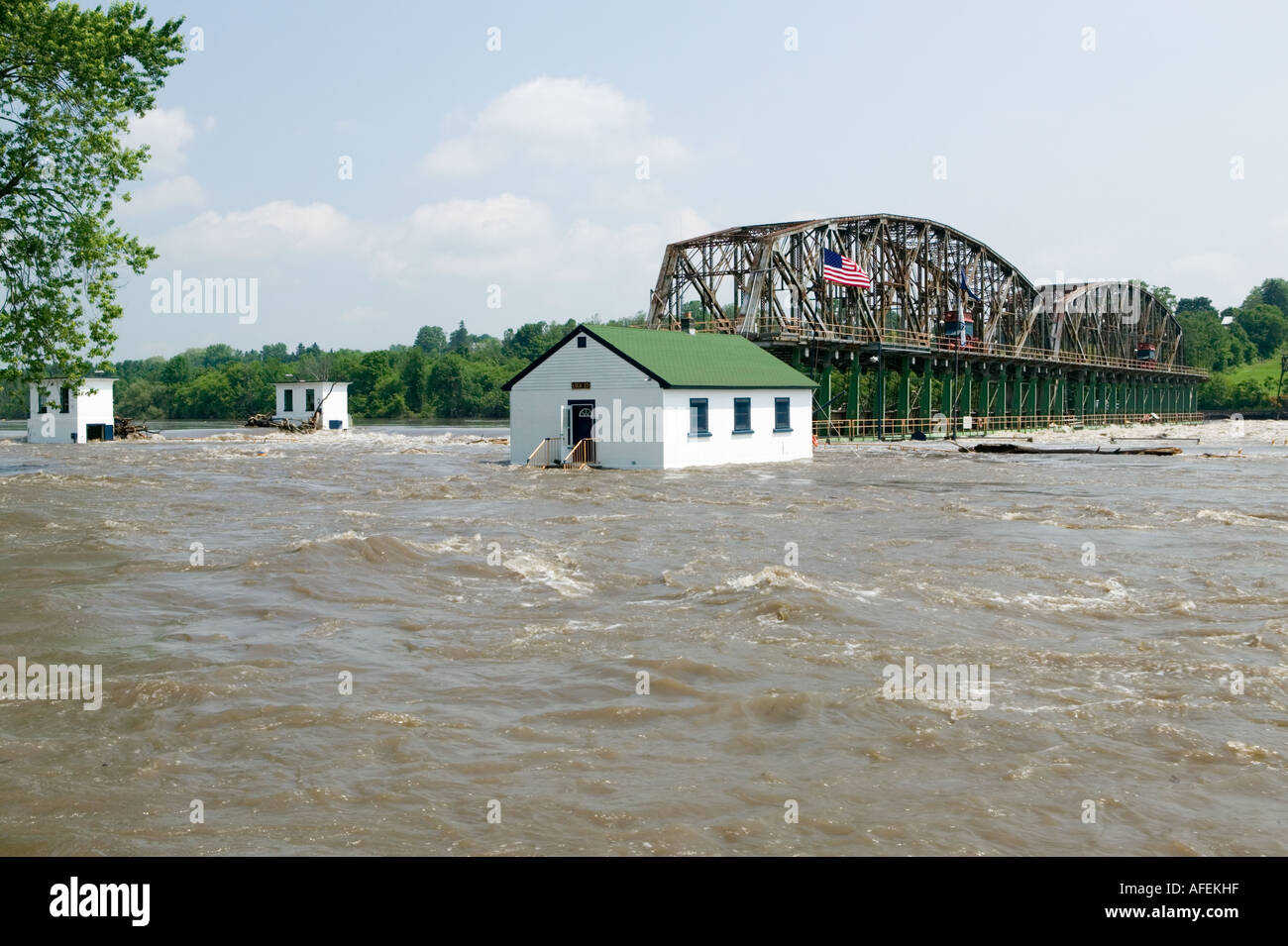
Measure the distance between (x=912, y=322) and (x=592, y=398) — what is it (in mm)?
42198

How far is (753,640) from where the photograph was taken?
1103cm

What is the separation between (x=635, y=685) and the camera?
9.34 m

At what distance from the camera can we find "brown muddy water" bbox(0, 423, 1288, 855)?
6297mm

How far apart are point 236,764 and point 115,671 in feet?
10.2

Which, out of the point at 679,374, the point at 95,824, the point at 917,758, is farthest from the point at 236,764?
the point at 679,374

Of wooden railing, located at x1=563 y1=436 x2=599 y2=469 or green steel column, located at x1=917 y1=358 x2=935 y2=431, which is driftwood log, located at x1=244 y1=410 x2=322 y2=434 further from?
green steel column, located at x1=917 y1=358 x2=935 y2=431

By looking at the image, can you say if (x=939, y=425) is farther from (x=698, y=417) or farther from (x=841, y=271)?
(x=698, y=417)

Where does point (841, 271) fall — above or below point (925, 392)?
above

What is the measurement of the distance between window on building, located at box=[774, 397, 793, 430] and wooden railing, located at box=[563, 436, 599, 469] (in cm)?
884

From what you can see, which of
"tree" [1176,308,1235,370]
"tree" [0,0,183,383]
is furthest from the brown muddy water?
"tree" [1176,308,1235,370]

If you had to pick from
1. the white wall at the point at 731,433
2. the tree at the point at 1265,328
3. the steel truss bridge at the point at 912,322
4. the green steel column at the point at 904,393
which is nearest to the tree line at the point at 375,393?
the steel truss bridge at the point at 912,322

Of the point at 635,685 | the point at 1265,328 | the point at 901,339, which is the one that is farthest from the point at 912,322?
the point at 1265,328

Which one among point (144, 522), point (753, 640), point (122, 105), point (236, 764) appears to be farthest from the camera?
point (122, 105)
